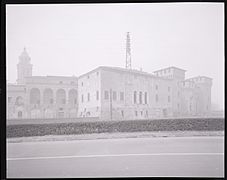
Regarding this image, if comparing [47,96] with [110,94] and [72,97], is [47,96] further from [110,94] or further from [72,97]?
[110,94]

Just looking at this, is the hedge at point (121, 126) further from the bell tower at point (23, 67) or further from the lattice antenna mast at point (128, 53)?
the lattice antenna mast at point (128, 53)

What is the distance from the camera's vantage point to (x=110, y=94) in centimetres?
367

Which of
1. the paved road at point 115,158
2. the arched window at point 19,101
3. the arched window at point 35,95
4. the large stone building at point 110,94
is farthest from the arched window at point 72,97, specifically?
the arched window at point 19,101

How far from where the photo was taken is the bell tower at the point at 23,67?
348 cm

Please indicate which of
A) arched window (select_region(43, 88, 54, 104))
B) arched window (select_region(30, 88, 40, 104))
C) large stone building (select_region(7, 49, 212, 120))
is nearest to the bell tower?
large stone building (select_region(7, 49, 212, 120))

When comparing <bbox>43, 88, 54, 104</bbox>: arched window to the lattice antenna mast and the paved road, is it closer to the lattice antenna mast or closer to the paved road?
the paved road

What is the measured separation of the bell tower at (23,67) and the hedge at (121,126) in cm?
69

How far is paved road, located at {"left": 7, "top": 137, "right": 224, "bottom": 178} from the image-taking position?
11.5 ft

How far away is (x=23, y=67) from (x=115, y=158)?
1871 mm

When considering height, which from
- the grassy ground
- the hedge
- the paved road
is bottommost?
the paved road

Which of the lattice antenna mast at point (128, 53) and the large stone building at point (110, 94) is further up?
the lattice antenna mast at point (128, 53)

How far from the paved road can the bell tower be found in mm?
959

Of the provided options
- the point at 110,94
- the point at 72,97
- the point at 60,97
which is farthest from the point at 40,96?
the point at 110,94

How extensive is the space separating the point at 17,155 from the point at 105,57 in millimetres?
1926
